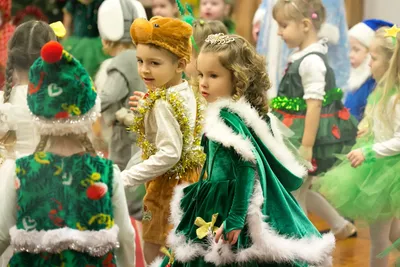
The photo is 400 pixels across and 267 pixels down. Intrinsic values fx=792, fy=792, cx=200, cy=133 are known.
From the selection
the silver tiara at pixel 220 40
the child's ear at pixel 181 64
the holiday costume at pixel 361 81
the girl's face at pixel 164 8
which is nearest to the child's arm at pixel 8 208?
the silver tiara at pixel 220 40

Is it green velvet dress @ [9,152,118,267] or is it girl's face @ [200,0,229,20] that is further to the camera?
girl's face @ [200,0,229,20]

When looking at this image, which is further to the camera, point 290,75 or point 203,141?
point 290,75

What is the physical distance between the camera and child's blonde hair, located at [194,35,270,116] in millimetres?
3152

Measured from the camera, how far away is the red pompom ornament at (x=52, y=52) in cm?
A: 241

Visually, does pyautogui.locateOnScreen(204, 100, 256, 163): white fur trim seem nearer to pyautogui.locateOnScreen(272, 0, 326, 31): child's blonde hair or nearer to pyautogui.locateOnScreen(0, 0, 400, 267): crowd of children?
pyautogui.locateOnScreen(0, 0, 400, 267): crowd of children

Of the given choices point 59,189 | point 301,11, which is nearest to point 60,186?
point 59,189

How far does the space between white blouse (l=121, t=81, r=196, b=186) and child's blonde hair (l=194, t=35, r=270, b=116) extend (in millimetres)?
395

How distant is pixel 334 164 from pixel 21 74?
216 cm

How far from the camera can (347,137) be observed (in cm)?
485

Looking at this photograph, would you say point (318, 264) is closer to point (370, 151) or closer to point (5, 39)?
point (370, 151)

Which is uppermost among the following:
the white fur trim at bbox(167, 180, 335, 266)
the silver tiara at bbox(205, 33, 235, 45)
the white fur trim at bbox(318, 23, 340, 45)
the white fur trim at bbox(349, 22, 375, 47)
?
the silver tiara at bbox(205, 33, 235, 45)

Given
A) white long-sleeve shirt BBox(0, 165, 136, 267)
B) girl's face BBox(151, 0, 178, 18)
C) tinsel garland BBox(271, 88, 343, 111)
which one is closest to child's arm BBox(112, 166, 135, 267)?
white long-sleeve shirt BBox(0, 165, 136, 267)

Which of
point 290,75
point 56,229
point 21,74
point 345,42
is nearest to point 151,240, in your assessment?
point 21,74

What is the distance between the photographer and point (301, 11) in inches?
188
